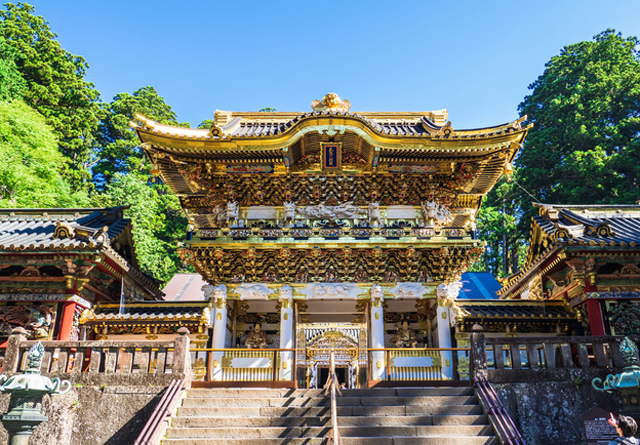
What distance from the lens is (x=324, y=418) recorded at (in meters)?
8.32

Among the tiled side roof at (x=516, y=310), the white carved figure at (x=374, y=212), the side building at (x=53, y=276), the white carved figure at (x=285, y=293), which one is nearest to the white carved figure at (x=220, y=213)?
the white carved figure at (x=285, y=293)

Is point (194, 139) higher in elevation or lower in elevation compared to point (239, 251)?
higher

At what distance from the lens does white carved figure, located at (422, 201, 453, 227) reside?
46.0 ft

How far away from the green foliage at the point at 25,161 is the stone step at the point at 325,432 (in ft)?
58.0

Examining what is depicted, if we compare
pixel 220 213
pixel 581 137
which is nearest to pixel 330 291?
pixel 220 213

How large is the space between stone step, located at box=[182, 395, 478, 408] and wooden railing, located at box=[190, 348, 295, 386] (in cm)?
291

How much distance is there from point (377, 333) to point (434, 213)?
404 cm

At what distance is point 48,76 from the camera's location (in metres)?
31.4

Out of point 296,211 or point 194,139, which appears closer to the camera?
point 194,139

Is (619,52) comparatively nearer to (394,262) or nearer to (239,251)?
(394,262)

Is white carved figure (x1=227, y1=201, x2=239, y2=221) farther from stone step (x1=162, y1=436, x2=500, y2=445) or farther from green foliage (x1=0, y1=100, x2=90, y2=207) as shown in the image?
green foliage (x1=0, y1=100, x2=90, y2=207)

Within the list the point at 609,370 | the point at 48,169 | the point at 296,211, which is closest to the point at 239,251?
the point at 296,211

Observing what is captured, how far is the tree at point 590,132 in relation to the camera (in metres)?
26.0

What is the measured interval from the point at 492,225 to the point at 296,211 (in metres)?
23.4
